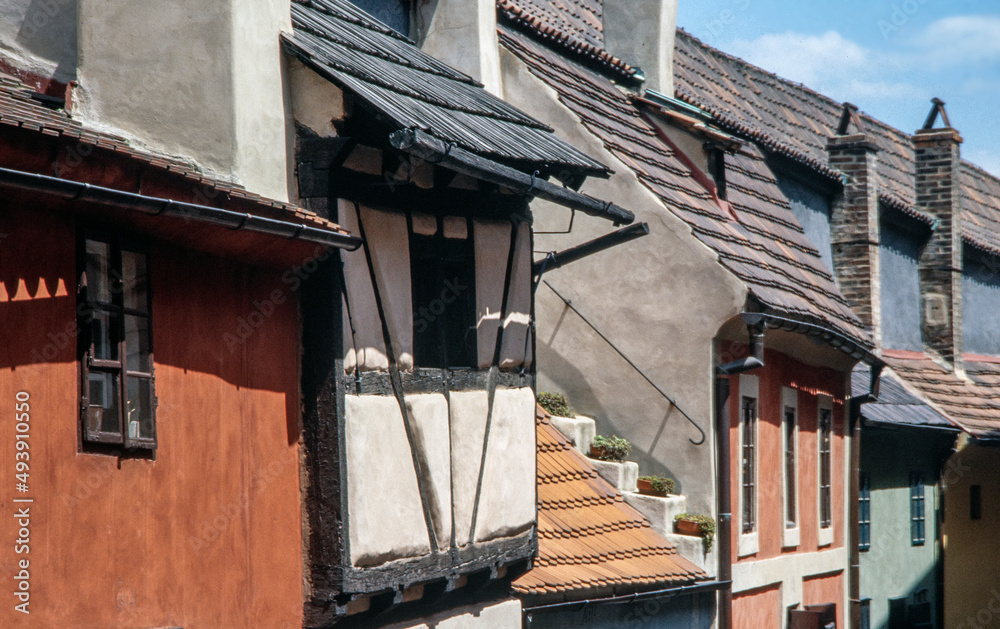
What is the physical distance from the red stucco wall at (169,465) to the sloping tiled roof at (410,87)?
1369 millimetres

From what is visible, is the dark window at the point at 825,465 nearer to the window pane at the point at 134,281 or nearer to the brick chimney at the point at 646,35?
the brick chimney at the point at 646,35

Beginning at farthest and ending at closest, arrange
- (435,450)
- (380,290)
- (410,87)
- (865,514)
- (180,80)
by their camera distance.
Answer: (865,514), (410,87), (435,450), (380,290), (180,80)

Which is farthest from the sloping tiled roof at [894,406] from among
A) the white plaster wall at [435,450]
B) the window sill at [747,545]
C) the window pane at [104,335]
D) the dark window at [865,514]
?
the window pane at [104,335]

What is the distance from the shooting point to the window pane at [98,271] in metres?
7.30

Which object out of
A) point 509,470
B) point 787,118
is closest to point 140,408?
point 509,470

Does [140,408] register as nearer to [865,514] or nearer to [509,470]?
[509,470]

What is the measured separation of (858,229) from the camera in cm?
2238

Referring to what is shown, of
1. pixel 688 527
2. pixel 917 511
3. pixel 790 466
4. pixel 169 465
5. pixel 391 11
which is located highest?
pixel 391 11

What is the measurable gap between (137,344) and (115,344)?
6.8 inches

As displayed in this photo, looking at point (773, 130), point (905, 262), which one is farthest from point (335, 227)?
point (905, 262)

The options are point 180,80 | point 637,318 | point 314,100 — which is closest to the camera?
point 180,80

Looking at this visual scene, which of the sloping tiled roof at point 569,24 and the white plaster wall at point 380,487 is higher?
the sloping tiled roof at point 569,24

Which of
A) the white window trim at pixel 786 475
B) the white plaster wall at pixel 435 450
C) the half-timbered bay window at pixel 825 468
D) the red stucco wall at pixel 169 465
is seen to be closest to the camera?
the red stucco wall at pixel 169 465

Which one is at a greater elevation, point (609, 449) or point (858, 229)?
point (858, 229)
